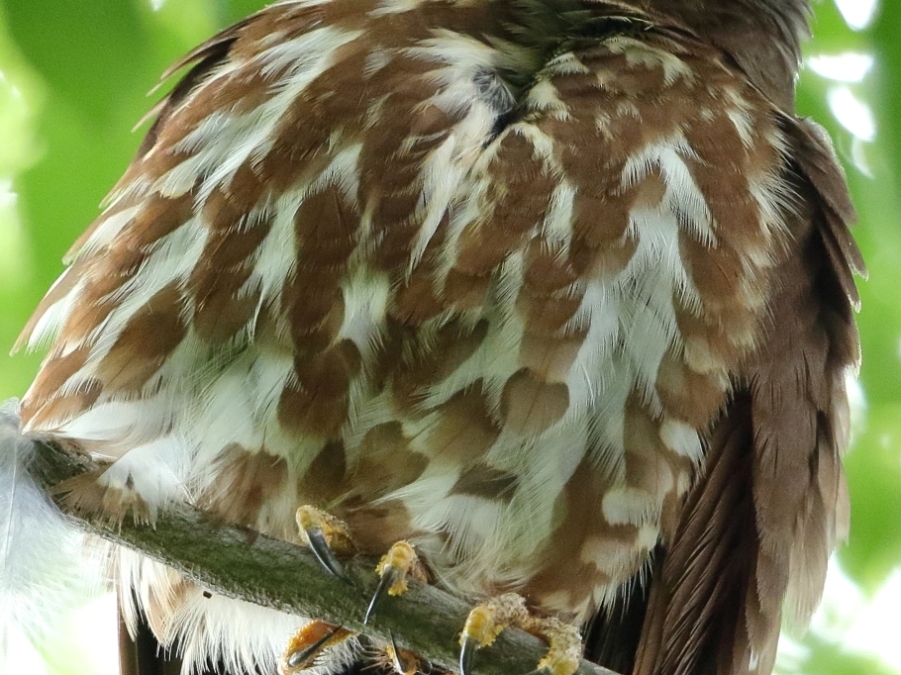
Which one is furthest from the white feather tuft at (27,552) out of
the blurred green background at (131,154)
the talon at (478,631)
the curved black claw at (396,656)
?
the talon at (478,631)

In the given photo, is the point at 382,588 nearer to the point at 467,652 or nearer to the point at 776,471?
the point at 467,652

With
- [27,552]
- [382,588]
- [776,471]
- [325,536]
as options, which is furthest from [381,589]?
[776,471]

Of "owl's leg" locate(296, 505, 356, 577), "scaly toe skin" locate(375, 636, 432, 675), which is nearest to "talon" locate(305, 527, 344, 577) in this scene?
"owl's leg" locate(296, 505, 356, 577)

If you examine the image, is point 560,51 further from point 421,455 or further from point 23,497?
point 23,497

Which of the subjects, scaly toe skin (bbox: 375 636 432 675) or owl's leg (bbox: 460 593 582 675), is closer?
owl's leg (bbox: 460 593 582 675)

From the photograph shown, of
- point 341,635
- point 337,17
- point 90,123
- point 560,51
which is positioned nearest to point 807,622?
point 341,635

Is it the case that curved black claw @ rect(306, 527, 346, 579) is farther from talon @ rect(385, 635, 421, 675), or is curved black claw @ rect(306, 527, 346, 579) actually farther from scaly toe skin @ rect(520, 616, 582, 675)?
scaly toe skin @ rect(520, 616, 582, 675)
